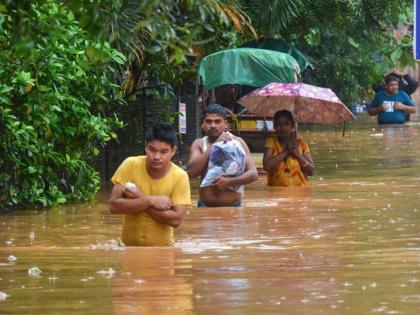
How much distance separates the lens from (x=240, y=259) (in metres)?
10.8

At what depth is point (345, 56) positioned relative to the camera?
41.1 meters

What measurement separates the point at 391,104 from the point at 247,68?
11899 millimetres

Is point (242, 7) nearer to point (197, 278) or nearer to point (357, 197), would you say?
point (357, 197)

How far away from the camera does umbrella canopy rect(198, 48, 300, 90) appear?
74.5 feet

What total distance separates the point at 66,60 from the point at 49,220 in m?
1.98

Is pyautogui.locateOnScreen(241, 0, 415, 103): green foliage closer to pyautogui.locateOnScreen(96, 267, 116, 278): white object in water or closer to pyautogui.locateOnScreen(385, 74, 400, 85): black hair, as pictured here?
pyautogui.locateOnScreen(385, 74, 400, 85): black hair

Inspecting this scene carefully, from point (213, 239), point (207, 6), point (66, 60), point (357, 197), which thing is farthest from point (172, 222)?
point (357, 197)

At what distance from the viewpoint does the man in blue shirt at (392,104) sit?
3359cm

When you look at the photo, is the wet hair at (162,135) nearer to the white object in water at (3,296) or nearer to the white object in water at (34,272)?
the white object in water at (34,272)

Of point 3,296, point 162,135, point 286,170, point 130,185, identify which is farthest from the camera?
point 286,170

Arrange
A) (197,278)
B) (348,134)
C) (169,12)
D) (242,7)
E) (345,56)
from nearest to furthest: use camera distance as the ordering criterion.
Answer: (169,12) < (197,278) < (242,7) < (348,134) < (345,56)

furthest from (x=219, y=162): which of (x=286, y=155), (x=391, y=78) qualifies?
(x=391, y=78)

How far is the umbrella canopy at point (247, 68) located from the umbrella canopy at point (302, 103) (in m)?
2.31

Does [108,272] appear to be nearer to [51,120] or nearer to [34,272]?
[34,272]
